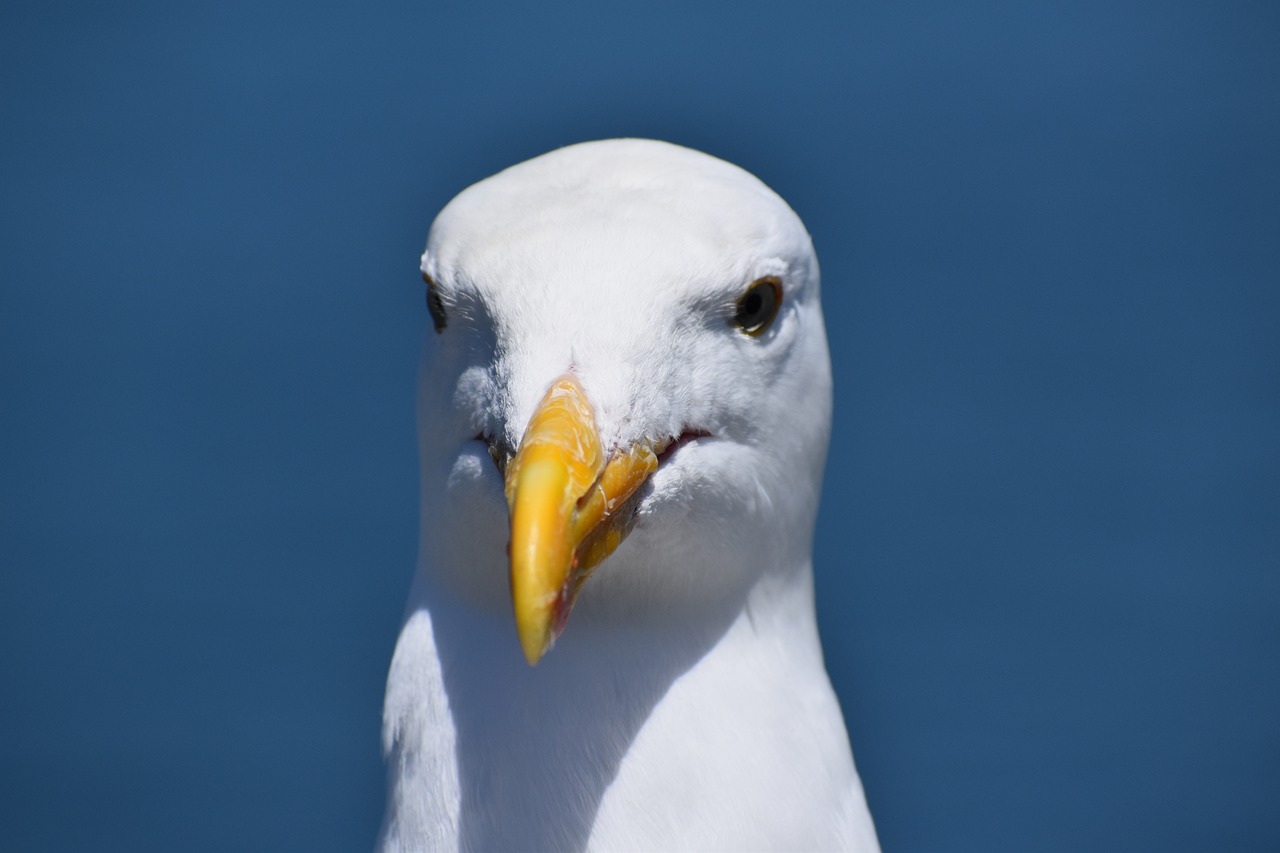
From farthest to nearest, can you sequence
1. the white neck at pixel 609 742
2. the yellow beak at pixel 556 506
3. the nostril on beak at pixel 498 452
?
the white neck at pixel 609 742
the nostril on beak at pixel 498 452
the yellow beak at pixel 556 506

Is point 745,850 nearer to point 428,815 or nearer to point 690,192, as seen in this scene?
point 428,815

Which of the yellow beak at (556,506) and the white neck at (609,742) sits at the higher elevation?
the yellow beak at (556,506)

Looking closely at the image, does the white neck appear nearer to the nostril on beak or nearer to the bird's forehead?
the nostril on beak

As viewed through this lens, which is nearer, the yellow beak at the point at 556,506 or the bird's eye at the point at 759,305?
the yellow beak at the point at 556,506

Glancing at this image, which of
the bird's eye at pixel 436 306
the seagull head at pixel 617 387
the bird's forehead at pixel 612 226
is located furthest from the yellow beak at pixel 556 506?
the bird's eye at pixel 436 306

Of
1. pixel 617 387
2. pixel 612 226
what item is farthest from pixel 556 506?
pixel 612 226

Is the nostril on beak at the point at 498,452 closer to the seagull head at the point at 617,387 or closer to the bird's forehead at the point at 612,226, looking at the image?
the seagull head at the point at 617,387

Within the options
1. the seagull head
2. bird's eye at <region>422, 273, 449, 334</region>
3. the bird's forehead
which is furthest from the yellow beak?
bird's eye at <region>422, 273, 449, 334</region>

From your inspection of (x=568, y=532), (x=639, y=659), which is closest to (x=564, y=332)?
(x=568, y=532)
